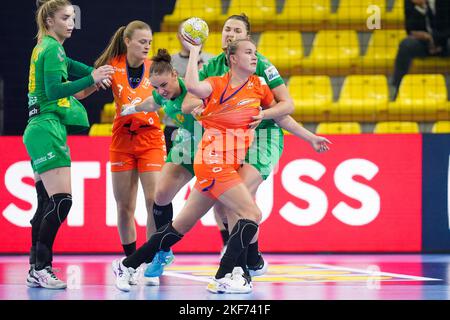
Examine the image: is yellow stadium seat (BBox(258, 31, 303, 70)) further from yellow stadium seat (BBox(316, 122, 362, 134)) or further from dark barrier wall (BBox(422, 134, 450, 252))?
dark barrier wall (BBox(422, 134, 450, 252))

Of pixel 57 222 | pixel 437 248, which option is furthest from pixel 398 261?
pixel 57 222

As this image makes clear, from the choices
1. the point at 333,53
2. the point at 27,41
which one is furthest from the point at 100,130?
the point at 333,53

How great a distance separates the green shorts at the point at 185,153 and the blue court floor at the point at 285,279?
91 cm

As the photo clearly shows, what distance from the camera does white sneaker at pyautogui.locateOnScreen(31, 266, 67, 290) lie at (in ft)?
21.2

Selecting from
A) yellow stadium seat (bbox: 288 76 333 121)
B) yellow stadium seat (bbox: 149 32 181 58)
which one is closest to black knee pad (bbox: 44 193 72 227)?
yellow stadium seat (bbox: 288 76 333 121)

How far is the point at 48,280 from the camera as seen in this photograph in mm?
6453

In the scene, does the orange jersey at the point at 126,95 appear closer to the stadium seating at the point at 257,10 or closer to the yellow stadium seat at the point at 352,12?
the stadium seating at the point at 257,10

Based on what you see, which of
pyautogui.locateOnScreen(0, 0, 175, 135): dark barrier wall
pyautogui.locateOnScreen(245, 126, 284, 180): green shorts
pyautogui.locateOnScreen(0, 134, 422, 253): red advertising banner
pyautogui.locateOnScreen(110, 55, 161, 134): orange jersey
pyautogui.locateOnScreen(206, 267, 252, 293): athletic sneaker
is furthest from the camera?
pyautogui.locateOnScreen(0, 0, 175, 135): dark barrier wall

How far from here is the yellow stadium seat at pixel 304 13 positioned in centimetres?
1214

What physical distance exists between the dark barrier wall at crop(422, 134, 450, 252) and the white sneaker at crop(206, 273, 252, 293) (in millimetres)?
Result: 3759

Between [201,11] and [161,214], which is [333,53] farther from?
[161,214]

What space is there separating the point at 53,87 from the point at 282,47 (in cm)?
585
